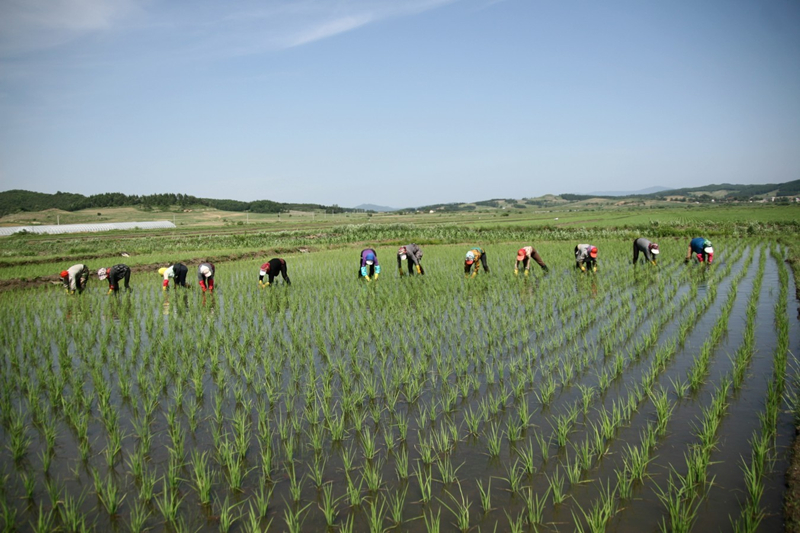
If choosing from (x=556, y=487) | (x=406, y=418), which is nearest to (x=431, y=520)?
(x=556, y=487)

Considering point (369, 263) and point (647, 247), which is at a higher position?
point (647, 247)

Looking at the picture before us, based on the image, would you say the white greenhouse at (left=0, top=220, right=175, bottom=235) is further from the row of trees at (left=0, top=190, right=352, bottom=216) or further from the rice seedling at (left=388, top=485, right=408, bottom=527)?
the rice seedling at (left=388, top=485, right=408, bottom=527)

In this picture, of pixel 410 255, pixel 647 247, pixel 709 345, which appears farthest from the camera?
pixel 647 247

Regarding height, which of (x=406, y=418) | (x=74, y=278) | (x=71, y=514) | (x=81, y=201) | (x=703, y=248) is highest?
(x=81, y=201)

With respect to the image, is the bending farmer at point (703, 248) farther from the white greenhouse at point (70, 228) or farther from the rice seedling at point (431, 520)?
the white greenhouse at point (70, 228)

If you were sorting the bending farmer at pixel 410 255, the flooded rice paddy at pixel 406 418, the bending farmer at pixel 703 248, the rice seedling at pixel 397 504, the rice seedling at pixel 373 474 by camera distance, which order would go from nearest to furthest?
the rice seedling at pixel 397 504, the flooded rice paddy at pixel 406 418, the rice seedling at pixel 373 474, the bending farmer at pixel 410 255, the bending farmer at pixel 703 248

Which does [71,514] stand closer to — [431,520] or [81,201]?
[431,520]

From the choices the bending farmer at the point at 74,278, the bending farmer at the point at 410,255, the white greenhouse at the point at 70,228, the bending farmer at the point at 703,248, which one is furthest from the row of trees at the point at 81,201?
the bending farmer at the point at 703,248

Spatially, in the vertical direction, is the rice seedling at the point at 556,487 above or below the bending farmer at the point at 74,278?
below

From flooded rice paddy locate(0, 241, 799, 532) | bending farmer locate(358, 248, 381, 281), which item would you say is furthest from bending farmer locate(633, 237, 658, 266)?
bending farmer locate(358, 248, 381, 281)

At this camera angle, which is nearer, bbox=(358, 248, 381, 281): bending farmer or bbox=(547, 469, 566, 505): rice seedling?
bbox=(547, 469, 566, 505): rice seedling

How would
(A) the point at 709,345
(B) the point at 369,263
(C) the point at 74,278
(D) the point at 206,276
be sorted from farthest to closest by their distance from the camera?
(B) the point at 369,263 → (C) the point at 74,278 → (D) the point at 206,276 → (A) the point at 709,345

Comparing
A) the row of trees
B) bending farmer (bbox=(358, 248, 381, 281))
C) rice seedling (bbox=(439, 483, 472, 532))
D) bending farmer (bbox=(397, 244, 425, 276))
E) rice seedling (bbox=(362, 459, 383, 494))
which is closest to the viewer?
rice seedling (bbox=(439, 483, 472, 532))

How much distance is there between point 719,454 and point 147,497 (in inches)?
148
